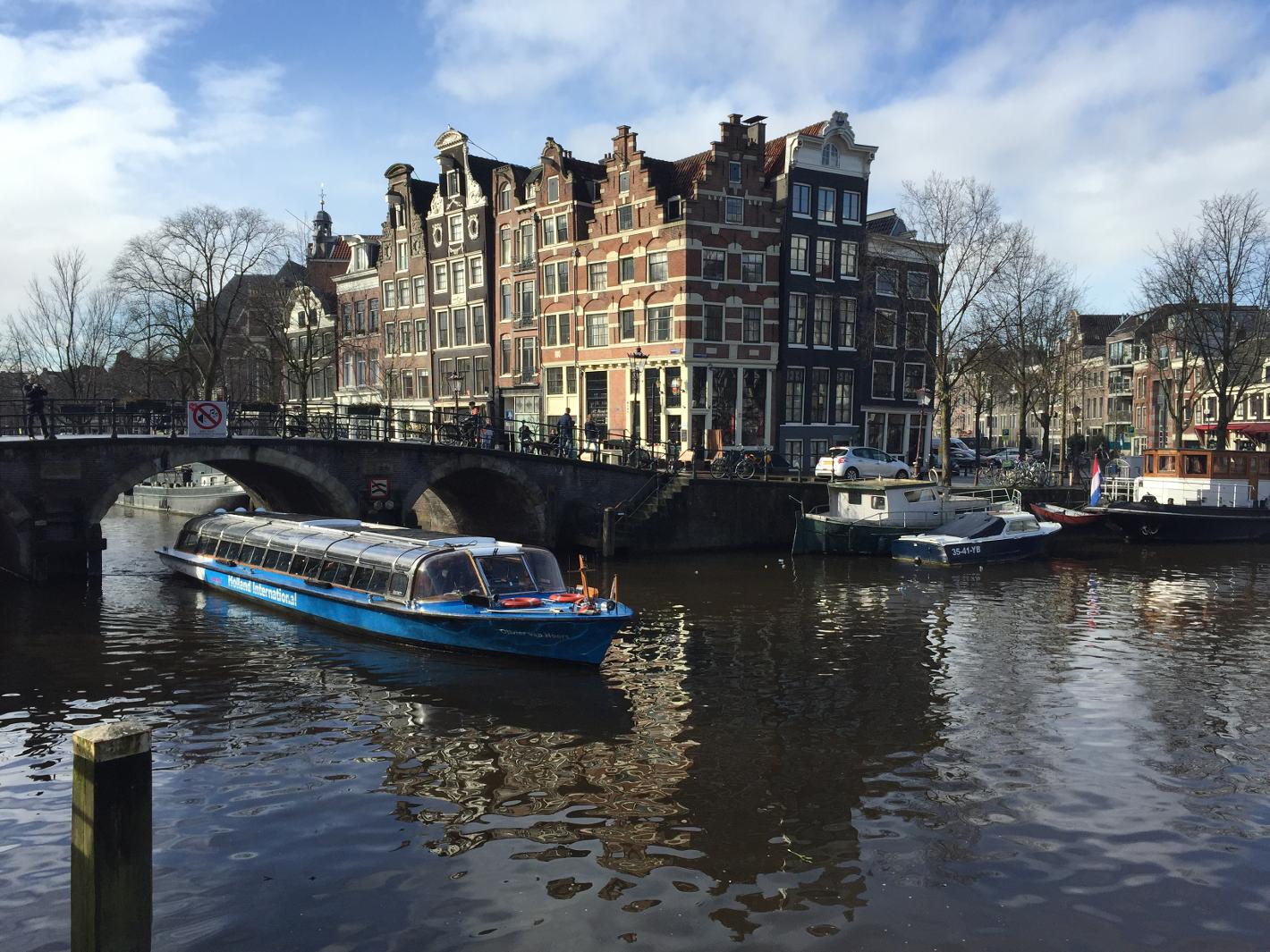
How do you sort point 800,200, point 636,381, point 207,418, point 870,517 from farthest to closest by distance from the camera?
point 800,200, point 636,381, point 870,517, point 207,418

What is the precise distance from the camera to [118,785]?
7.26 metres

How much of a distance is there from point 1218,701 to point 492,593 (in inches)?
523

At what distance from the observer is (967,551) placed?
33.5 meters

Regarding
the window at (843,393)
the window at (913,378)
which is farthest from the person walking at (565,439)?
the window at (913,378)

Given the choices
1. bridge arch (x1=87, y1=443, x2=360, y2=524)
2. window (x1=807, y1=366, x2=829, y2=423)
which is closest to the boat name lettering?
bridge arch (x1=87, y1=443, x2=360, y2=524)

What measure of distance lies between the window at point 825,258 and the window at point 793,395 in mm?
4728

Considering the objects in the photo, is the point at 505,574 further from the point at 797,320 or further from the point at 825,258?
the point at 825,258

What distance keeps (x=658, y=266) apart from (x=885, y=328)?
1236 cm

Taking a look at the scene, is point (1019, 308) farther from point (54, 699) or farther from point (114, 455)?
point (54, 699)

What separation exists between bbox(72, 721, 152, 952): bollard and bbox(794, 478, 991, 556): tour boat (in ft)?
99.7

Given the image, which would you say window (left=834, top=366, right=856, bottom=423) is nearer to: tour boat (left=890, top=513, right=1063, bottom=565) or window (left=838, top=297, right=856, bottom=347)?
window (left=838, top=297, right=856, bottom=347)

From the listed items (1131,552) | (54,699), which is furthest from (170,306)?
(1131,552)

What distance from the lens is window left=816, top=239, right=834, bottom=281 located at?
4716 centimetres

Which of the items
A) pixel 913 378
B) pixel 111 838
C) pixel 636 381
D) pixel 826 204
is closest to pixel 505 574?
pixel 111 838
